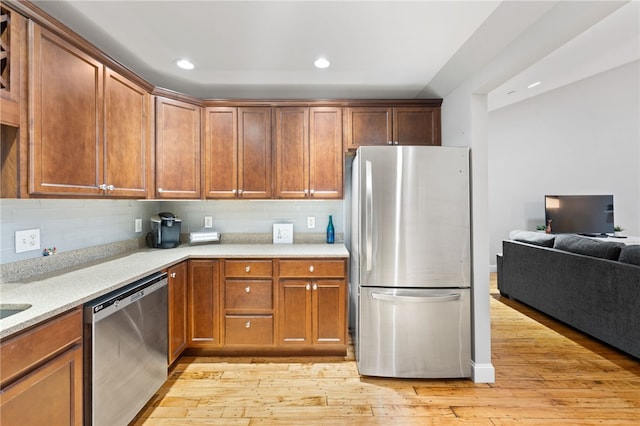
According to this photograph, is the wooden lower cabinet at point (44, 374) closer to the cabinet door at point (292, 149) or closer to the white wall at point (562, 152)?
the cabinet door at point (292, 149)

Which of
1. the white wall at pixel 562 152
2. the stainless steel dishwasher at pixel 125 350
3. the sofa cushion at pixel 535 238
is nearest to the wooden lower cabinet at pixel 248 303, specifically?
the stainless steel dishwasher at pixel 125 350

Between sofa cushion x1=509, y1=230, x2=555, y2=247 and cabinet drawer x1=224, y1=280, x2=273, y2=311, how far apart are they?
3298mm

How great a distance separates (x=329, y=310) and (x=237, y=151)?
→ 172 cm

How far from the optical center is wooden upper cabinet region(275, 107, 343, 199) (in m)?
2.87

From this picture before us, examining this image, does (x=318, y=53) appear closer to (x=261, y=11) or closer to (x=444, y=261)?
(x=261, y=11)

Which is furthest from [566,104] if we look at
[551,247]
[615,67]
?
[551,247]

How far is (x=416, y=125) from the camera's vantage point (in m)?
2.89

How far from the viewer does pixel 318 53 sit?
215 centimetres

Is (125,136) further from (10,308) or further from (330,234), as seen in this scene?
(330,234)

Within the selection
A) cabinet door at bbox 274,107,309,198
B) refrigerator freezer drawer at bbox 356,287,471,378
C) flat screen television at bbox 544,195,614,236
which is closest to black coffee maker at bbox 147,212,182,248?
cabinet door at bbox 274,107,309,198

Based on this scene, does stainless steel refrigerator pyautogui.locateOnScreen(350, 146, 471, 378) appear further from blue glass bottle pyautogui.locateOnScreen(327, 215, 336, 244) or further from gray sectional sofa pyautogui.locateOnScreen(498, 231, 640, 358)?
gray sectional sofa pyautogui.locateOnScreen(498, 231, 640, 358)

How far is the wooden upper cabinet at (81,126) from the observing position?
59.5 inches

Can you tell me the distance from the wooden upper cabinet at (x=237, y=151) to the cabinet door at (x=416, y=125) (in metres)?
1.26

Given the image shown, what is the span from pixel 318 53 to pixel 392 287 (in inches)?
72.4
